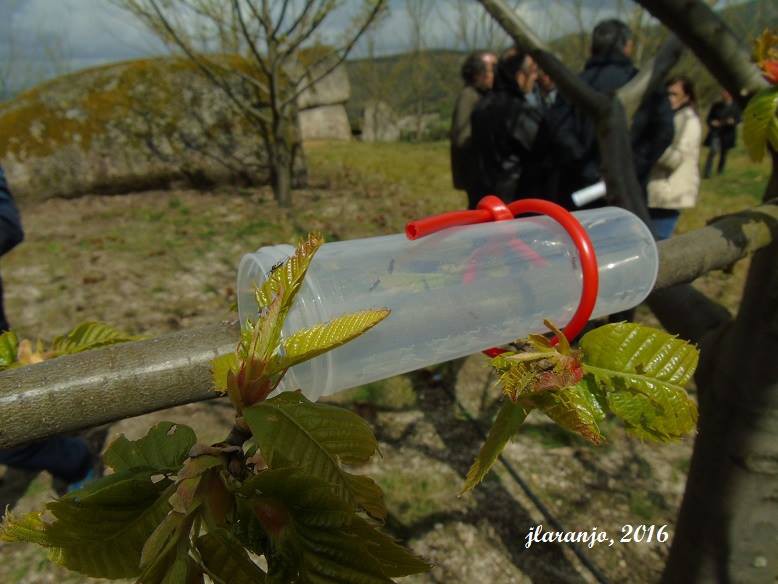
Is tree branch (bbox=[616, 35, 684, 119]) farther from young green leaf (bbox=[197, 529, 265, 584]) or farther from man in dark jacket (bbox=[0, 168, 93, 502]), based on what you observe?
man in dark jacket (bbox=[0, 168, 93, 502])

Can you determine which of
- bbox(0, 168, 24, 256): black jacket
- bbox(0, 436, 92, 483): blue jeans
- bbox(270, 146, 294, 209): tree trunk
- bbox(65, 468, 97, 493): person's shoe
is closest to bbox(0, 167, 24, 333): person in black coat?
bbox(0, 168, 24, 256): black jacket

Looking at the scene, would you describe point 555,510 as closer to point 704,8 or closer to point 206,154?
point 704,8

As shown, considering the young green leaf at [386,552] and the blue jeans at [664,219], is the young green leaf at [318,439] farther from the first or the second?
the blue jeans at [664,219]

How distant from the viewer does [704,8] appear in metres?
1.32

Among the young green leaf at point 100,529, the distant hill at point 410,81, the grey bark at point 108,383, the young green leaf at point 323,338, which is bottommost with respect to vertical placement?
the young green leaf at point 100,529

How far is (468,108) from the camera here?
4285 mm

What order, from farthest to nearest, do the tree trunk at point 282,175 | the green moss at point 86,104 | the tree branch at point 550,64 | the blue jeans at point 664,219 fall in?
the tree trunk at point 282,175
the green moss at point 86,104
the blue jeans at point 664,219
the tree branch at point 550,64

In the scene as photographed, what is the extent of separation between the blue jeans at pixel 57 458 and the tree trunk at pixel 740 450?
279 cm

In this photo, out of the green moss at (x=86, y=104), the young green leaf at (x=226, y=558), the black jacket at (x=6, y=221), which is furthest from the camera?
the green moss at (x=86, y=104)

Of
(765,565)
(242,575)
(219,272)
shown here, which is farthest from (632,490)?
(219,272)

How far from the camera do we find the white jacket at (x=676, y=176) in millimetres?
4289

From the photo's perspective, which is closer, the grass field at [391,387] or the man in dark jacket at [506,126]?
the grass field at [391,387]

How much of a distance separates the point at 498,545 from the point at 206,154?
7.31 meters

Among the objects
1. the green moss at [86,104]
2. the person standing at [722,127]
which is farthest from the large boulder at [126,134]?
the person standing at [722,127]
